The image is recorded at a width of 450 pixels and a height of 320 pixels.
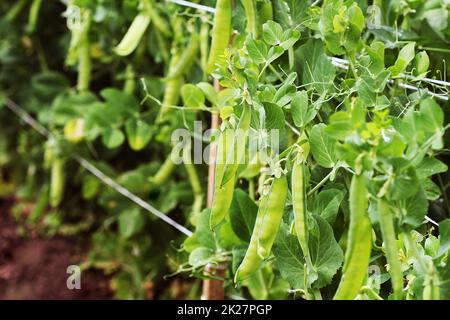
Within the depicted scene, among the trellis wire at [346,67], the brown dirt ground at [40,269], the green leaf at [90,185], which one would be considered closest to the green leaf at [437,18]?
the trellis wire at [346,67]

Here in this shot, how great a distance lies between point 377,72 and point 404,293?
33 centimetres

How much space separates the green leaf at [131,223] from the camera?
2.02m

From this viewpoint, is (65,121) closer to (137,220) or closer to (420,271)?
(137,220)

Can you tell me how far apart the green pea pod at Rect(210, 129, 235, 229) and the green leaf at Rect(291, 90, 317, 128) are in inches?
4.1

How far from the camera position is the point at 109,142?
6.10ft

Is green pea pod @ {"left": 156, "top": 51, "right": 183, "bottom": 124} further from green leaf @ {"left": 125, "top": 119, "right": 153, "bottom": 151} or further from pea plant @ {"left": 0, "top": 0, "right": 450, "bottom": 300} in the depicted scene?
green leaf @ {"left": 125, "top": 119, "right": 153, "bottom": 151}

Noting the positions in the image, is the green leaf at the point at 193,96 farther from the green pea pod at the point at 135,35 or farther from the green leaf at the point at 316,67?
the green pea pod at the point at 135,35

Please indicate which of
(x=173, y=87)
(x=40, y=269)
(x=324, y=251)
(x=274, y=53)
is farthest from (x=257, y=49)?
(x=40, y=269)

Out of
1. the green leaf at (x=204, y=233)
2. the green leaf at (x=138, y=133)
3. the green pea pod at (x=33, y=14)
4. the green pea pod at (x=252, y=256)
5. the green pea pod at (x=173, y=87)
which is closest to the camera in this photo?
the green pea pod at (x=252, y=256)

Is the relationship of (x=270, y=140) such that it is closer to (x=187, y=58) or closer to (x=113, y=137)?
(x=187, y=58)

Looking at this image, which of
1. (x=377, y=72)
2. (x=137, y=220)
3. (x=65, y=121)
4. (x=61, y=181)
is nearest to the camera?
(x=377, y=72)

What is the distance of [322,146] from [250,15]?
0.32 meters

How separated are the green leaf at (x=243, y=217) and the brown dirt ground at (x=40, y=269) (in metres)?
1.14
